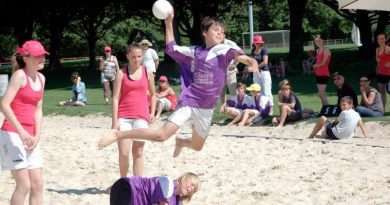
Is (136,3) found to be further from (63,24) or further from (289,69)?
(289,69)

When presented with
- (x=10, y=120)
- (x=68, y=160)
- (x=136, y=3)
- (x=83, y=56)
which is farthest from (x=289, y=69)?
(x=83, y=56)

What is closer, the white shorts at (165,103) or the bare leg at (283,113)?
the bare leg at (283,113)

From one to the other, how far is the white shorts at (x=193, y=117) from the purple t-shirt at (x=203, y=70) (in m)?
0.05

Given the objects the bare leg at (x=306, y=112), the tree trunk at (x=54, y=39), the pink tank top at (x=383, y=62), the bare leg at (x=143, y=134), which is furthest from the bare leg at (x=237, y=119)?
the tree trunk at (x=54, y=39)

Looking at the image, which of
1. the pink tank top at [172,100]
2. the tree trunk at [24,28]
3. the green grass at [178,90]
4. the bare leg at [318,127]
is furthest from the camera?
the tree trunk at [24,28]

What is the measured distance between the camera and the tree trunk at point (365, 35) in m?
29.9

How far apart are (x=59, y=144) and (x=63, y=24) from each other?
1269 inches

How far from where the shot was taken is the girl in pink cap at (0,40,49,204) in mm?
5656

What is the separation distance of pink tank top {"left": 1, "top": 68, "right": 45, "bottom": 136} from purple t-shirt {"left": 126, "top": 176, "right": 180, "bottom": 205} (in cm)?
106

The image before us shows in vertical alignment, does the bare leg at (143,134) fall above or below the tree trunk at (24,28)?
below

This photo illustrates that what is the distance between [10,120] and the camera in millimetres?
5508

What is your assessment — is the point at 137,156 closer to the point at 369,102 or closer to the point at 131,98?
the point at 131,98

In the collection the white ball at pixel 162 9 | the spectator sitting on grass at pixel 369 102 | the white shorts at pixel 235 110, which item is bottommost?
A: the white shorts at pixel 235 110

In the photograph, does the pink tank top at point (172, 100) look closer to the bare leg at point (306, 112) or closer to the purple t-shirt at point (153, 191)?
the bare leg at point (306, 112)
